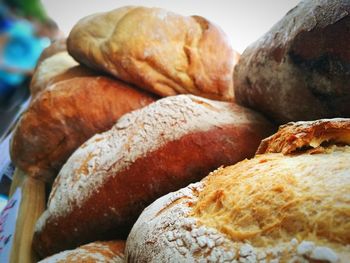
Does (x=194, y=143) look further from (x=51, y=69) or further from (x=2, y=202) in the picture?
(x=51, y=69)

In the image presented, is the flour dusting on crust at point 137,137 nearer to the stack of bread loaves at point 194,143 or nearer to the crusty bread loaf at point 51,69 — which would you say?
the stack of bread loaves at point 194,143

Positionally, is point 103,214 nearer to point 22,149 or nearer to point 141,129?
point 141,129

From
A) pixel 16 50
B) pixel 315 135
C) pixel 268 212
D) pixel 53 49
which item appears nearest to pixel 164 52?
pixel 315 135

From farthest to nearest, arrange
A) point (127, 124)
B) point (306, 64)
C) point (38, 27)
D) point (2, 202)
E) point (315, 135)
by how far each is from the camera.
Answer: point (38, 27)
point (2, 202)
point (127, 124)
point (306, 64)
point (315, 135)

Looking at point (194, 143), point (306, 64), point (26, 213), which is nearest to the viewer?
point (306, 64)

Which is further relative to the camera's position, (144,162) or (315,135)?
(144,162)

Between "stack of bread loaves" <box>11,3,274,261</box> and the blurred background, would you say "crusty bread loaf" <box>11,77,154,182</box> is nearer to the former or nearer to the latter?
"stack of bread loaves" <box>11,3,274,261</box>

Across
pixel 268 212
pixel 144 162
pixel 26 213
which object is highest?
pixel 268 212
